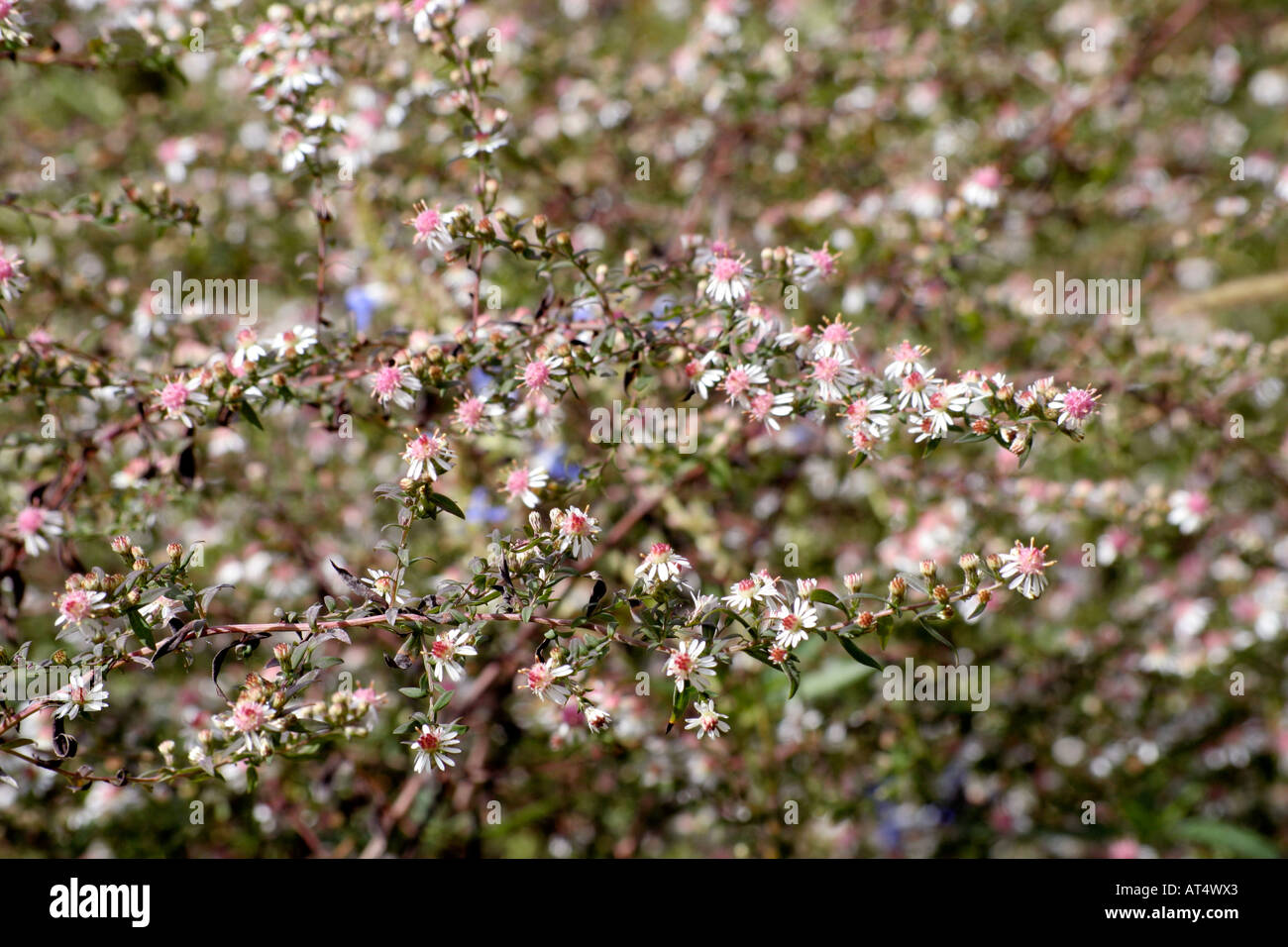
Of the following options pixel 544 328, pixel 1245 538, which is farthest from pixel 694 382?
pixel 1245 538

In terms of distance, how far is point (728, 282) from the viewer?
1882 mm

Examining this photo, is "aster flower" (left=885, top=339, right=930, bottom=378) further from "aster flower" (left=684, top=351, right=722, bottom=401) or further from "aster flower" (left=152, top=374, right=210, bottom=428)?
"aster flower" (left=152, top=374, right=210, bottom=428)

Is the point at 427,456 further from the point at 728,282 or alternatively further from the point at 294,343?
the point at 728,282

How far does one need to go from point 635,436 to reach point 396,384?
0.59 m

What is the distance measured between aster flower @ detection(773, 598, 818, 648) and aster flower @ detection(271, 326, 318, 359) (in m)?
0.98

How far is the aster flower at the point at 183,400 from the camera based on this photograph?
74.0 inches

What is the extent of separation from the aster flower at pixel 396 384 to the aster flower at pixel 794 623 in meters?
0.74

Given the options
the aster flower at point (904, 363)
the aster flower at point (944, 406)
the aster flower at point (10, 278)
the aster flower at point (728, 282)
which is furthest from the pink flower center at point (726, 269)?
the aster flower at point (10, 278)

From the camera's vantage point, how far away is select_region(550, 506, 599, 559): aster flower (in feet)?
5.37

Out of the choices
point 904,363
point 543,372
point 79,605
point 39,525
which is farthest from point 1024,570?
point 39,525

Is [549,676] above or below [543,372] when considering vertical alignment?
below

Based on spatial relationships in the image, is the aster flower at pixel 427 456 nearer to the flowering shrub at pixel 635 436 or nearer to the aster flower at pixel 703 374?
the flowering shrub at pixel 635 436

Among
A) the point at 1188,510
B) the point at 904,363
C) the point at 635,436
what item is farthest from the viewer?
the point at 1188,510
